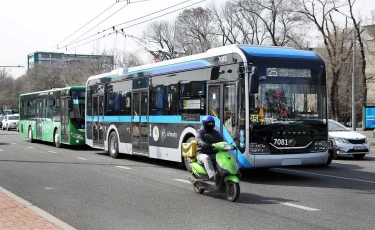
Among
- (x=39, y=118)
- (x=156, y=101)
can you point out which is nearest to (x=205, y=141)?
(x=156, y=101)

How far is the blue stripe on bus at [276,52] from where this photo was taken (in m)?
11.6

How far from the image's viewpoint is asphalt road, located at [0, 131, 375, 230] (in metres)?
7.34

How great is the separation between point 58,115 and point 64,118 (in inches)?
37.3

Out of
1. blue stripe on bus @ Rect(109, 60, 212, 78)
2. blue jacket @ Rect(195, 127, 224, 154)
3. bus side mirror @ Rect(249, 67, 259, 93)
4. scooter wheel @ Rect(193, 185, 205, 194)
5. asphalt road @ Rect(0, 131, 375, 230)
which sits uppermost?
blue stripe on bus @ Rect(109, 60, 212, 78)

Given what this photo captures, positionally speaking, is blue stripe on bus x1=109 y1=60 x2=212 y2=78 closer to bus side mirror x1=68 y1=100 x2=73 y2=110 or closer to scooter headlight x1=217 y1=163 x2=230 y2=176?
scooter headlight x1=217 y1=163 x2=230 y2=176

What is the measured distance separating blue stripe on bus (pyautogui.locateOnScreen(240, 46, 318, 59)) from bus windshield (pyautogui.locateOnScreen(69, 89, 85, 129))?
13.2 meters

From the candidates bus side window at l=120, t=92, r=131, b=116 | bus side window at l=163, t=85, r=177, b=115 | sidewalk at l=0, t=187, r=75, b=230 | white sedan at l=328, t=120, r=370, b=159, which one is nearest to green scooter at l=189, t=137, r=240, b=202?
sidewalk at l=0, t=187, r=75, b=230

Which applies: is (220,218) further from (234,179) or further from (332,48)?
(332,48)

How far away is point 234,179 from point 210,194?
1204 millimetres

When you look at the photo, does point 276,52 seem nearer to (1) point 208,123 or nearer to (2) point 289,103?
(2) point 289,103

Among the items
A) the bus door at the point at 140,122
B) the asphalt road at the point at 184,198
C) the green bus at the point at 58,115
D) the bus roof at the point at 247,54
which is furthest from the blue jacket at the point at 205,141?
the green bus at the point at 58,115

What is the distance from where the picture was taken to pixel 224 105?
11836mm

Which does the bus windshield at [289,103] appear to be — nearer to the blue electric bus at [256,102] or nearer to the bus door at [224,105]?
the blue electric bus at [256,102]

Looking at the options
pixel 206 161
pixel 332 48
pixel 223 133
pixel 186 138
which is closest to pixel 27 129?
pixel 186 138
